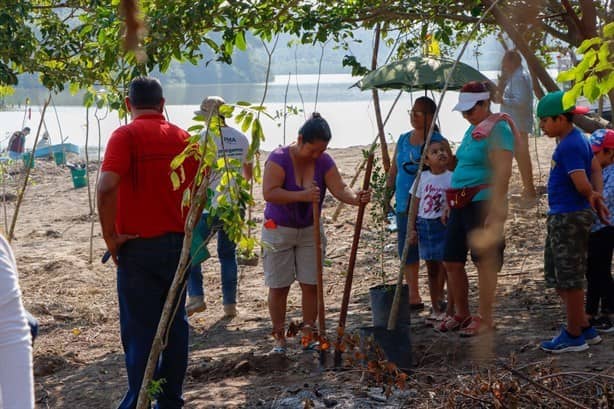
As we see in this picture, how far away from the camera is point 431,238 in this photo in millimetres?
6848

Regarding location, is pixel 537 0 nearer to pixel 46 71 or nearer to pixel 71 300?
pixel 46 71

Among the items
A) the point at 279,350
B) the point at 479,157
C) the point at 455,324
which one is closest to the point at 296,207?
the point at 279,350

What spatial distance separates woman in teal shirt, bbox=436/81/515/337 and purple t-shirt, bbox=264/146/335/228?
2.70 ft

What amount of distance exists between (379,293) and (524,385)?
6.24ft

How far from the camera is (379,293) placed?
6.30 meters

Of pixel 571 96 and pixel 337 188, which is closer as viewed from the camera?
pixel 571 96

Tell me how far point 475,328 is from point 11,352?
4460mm

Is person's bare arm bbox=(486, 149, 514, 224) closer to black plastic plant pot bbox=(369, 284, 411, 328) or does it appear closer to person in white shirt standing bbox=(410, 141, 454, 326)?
person in white shirt standing bbox=(410, 141, 454, 326)

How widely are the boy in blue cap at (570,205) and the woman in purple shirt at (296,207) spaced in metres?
1.21

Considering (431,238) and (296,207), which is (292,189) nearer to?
(296,207)

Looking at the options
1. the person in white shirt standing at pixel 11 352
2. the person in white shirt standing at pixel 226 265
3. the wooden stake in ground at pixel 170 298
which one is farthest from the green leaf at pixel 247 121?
the person in white shirt standing at pixel 226 265

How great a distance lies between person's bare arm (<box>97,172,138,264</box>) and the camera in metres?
4.75

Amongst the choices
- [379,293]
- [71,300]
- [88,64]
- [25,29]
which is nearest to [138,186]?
[379,293]

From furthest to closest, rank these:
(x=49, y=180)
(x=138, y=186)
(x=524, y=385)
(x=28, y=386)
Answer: (x=49, y=180) → (x=138, y=186) → (x=524, y=385) → (x=28, y=386)
